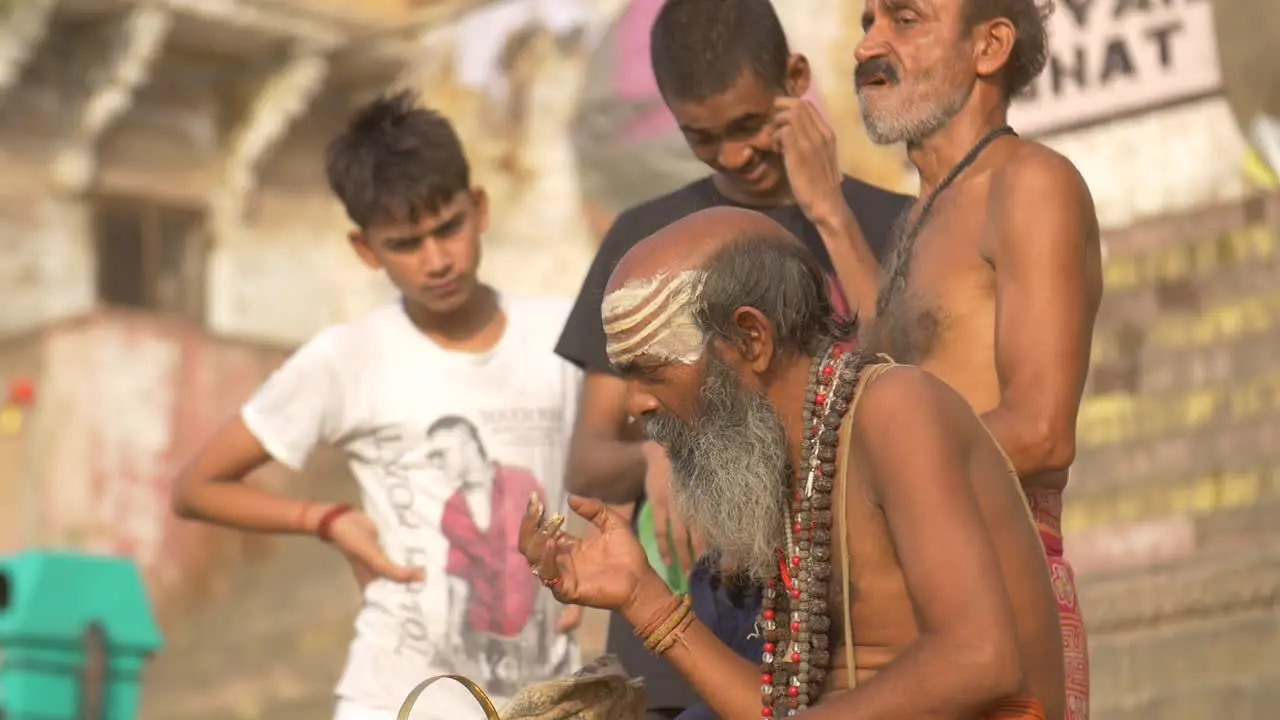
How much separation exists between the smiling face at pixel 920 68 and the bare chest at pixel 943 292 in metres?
0.17

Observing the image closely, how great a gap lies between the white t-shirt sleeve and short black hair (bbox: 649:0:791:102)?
1.24m

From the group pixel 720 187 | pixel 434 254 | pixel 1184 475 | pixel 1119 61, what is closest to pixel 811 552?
pixel 720 187

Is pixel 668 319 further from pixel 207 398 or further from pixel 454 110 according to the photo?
pixel 454 110

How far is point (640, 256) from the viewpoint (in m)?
3.44

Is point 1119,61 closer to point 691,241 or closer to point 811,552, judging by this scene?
point 691,241

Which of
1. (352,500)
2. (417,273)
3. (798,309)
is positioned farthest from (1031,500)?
(352,500)

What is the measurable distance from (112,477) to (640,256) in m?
13.9

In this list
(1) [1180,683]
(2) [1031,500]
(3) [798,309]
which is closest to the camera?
(3) [798,309]

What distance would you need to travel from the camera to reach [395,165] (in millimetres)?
5500

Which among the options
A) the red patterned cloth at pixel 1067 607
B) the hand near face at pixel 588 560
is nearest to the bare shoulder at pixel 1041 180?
the red patterned cloth at pixel 1067 607

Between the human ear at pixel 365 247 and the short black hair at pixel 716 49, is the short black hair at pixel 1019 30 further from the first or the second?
the human ear at pixel 365 247

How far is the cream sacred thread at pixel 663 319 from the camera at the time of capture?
11.0 feet

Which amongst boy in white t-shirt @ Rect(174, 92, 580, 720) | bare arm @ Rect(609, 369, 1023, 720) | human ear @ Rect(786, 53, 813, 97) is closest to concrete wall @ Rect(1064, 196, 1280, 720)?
boy in white t-shirt @ Rect(174, 92, 580, 720)

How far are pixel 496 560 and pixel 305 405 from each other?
1.98 ft
